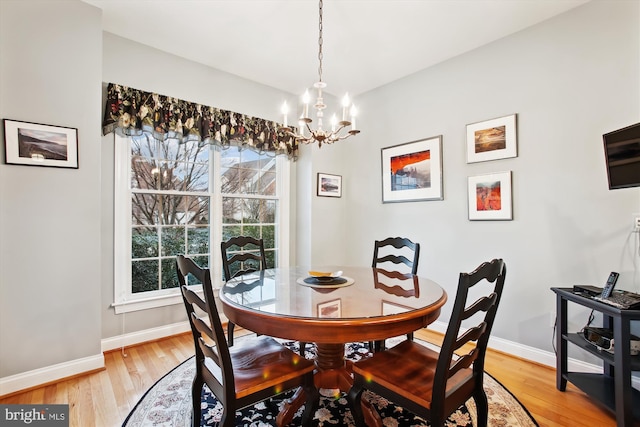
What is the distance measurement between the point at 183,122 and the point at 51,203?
4.24 ft

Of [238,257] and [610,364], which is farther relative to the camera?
[238,257]

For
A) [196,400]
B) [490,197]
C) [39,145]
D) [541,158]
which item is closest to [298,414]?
[196,400]

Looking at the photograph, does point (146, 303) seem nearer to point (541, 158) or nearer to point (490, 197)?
point (490, 197)

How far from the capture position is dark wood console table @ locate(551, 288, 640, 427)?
62.9 inches

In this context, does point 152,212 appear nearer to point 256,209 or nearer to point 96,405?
point 256,209

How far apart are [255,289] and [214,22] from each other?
220 cm

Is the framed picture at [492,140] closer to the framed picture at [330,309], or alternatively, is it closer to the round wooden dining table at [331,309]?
the round wooden dining table at [331,309]

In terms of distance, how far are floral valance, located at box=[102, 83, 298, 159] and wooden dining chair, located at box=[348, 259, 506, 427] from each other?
104 inches

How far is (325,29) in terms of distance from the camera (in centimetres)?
260

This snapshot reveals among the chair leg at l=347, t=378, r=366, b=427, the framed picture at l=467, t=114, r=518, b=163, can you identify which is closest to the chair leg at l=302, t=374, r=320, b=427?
the chair leg at l=347, t=378, r=366, b=427

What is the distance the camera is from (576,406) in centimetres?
189

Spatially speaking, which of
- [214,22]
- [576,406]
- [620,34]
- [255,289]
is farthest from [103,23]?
[576,406]

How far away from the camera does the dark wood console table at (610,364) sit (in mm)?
1599

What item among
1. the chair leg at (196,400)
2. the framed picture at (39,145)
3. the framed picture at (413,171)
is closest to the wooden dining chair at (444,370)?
the chair leg at (196,400)
